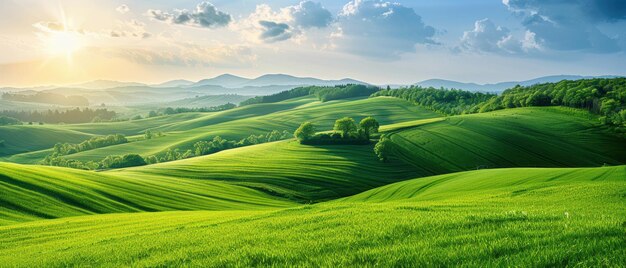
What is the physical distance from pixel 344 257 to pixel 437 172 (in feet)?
312

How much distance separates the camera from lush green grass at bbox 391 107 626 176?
346 ft

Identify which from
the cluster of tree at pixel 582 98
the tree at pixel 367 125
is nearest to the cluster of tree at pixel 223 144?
the tree at pixel 367 125

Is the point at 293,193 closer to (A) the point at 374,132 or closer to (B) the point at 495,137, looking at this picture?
(A) the point at 374,132

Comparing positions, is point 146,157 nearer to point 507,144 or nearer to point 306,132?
point 306,132

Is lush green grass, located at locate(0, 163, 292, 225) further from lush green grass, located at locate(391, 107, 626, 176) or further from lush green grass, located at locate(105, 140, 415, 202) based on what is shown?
lush green grass, located at locate(391, 107, 626, 176)

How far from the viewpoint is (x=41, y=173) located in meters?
57.4

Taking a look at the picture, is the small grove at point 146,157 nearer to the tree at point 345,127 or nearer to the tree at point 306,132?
the tree at point 306,132

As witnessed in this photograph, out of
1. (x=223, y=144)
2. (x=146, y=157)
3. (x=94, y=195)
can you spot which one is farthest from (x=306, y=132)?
(x=94, y=195)

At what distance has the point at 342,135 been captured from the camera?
121375 millimetres

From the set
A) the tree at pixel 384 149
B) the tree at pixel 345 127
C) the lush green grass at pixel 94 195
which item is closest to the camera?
the lush green grass at pixel 94 195

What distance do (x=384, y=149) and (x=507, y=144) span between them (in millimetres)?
36796

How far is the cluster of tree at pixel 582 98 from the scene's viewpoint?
5723 inches

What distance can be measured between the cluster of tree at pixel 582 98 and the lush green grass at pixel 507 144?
31.3 ft

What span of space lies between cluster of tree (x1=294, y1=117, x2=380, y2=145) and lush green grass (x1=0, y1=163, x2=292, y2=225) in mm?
47184
